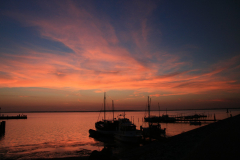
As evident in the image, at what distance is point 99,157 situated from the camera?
16500 mm

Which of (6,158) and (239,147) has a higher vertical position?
(239,147)

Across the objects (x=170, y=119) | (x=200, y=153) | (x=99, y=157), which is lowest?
(x=170, y=119)

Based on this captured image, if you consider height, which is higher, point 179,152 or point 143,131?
point 179,152

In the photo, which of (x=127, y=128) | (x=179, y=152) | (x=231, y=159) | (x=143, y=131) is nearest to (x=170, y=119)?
(x=143, y=131)

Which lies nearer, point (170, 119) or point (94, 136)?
point (94, 136)

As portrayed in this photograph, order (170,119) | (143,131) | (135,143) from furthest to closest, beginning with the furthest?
(170,119)
(143,131)
(135,143)

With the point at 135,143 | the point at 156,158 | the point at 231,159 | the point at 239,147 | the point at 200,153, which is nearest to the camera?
the point at 231,159

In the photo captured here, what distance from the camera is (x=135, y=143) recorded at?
31.8 meters

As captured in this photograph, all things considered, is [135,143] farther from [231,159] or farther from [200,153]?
[231,159]

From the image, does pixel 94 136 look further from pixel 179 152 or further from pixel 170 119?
pixel 170 119

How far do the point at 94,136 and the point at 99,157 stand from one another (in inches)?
1144

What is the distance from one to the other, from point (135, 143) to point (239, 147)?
21.9 m

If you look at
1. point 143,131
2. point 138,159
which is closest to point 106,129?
point 143,131

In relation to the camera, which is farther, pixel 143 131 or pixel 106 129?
pixel 106 129
